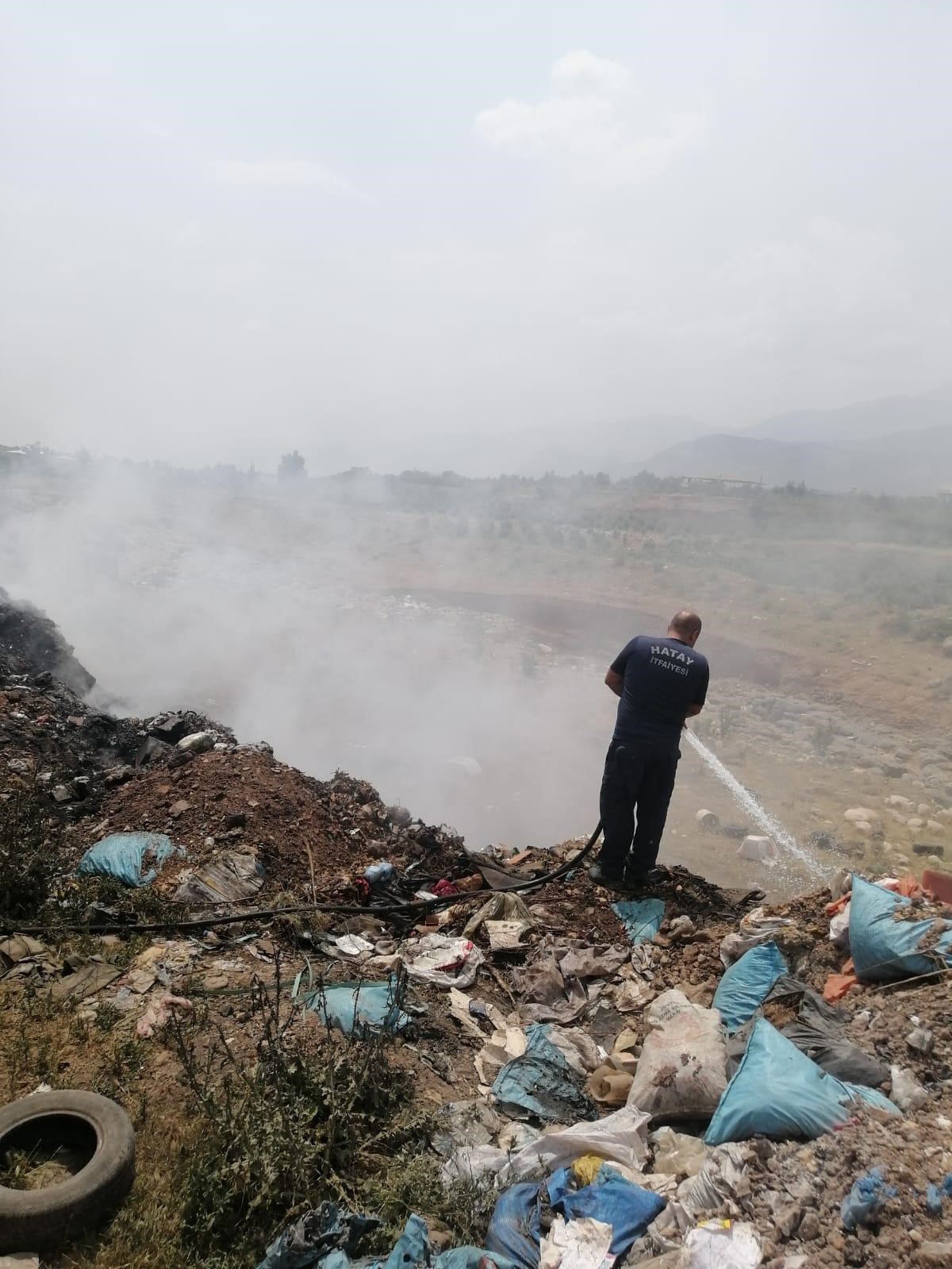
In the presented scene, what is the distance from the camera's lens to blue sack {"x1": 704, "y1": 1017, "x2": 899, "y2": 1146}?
91.6 inches

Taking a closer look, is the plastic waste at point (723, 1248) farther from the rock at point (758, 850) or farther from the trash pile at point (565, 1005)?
the rock at point (758, 850)

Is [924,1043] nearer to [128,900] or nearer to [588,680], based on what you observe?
[128,900]

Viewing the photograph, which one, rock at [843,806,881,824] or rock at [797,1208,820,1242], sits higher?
rock at [797,1208,820,1242]

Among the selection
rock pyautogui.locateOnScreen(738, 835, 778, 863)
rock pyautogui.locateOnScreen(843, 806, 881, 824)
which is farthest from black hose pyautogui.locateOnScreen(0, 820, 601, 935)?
rock pyautogui.locateOnScreen(843, 806, 881, 824)

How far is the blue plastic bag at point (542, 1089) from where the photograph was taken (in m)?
2.88

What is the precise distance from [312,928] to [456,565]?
57.5 feet

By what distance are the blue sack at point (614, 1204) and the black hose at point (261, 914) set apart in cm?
211

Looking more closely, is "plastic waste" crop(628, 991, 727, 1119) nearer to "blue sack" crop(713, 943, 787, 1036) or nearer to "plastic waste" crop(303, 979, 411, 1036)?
"blue sack" crop(713, 943, 787, 1036)

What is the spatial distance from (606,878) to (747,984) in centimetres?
154

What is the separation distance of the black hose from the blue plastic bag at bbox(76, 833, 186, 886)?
460 millimetres

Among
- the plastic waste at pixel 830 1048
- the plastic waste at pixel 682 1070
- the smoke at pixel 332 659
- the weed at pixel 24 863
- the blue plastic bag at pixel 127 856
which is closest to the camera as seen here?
the plastic waste at pixel 830 1048

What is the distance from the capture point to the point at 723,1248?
198cm

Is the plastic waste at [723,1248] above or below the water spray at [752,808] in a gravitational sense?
above

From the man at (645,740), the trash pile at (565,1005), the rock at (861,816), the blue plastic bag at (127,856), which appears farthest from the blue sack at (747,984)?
the rock at (861,816)
